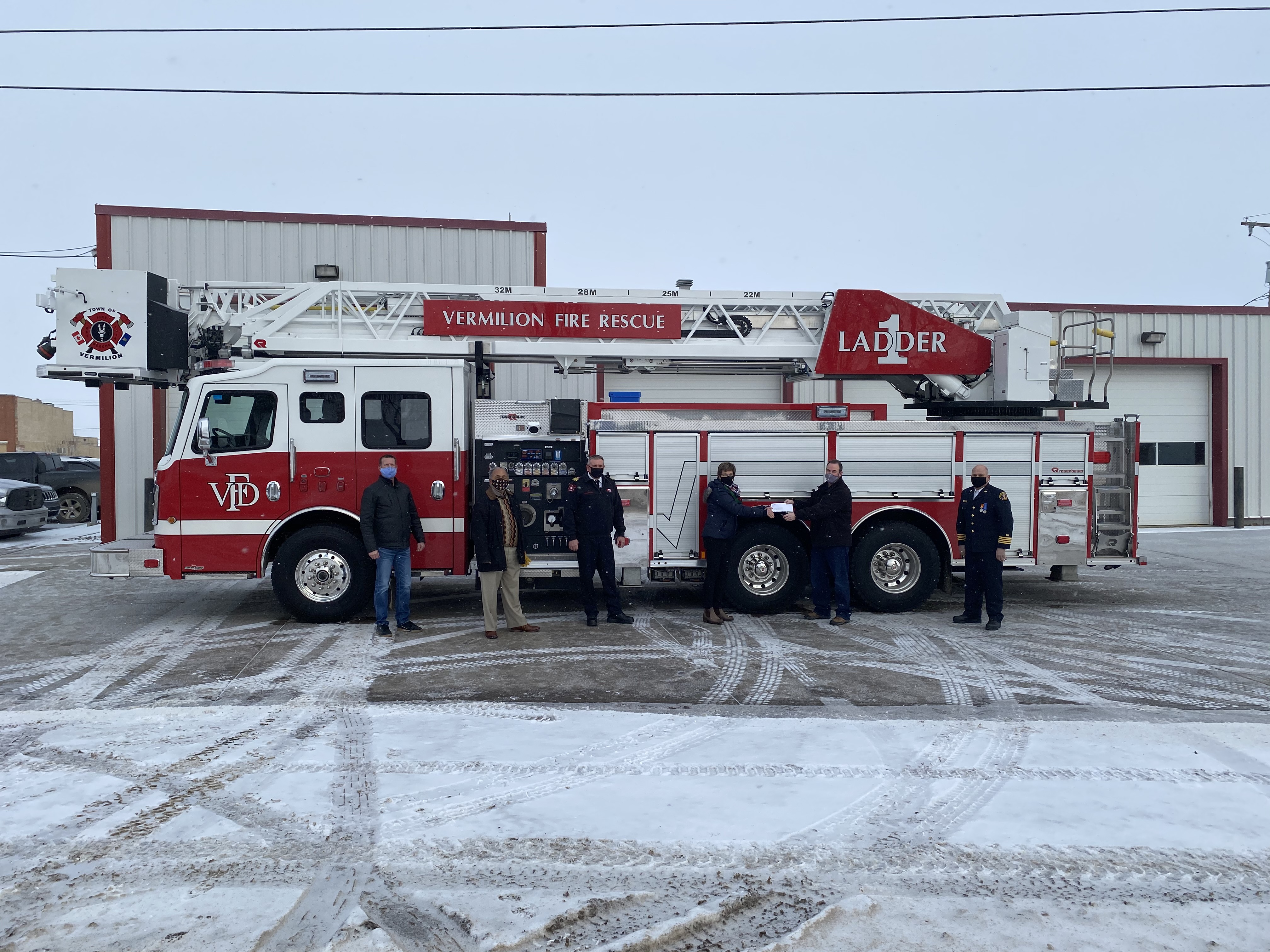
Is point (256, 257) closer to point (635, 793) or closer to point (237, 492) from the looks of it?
point (237, 492)

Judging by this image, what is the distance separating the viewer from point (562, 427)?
32.2 feet

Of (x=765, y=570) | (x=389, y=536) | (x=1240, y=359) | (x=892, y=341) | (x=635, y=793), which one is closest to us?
(x=635, y=793)

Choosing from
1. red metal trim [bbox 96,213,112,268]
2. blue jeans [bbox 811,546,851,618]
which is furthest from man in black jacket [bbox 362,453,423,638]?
red metal trim [bbox 96,213,112,268]

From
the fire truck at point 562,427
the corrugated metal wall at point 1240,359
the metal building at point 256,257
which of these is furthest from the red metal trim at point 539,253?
the corrugated metal wall at point 1240,359

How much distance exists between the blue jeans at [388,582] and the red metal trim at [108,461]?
31.5ft

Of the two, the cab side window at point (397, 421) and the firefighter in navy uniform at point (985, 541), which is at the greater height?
the cab side window at point (397, 421)

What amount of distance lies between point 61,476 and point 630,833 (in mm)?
23528

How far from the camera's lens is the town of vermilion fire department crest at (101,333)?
941cm

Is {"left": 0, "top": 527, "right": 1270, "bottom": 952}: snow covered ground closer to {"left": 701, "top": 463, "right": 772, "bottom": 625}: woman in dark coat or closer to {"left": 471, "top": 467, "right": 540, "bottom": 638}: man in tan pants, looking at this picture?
{"left": 471, "top": 467, "right": 540, "bottom": 638}: man in tan pants

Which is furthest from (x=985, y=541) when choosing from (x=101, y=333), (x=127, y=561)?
(x=101, y=333)

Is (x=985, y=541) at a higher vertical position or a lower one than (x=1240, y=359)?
lower

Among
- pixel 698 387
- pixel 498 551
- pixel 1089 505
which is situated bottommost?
pixel 498 551

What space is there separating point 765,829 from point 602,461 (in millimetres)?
5365

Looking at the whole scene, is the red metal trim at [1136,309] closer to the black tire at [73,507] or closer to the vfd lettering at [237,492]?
the vfd lettering at [237,492]
